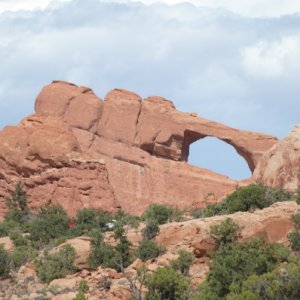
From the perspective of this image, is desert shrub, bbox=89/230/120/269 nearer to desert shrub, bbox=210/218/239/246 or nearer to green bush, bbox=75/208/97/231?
desert shrub, bbox=210/218/239/246

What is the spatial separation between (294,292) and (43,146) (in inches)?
1474

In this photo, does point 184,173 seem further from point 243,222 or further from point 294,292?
point 294,292

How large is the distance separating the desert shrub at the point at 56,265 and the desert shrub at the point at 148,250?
2.77m

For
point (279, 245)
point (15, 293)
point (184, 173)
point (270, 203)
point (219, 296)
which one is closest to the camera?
point (219, 296)

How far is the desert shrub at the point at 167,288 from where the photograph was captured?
143ft

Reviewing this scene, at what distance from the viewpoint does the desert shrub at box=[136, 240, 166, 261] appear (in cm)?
5197

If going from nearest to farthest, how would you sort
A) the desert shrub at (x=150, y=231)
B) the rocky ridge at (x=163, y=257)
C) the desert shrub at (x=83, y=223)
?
the rocky ridge at (x=163, y=257) → the desert shrub at (x=150, y=231) → the desert shrub at (x=83, y=223)

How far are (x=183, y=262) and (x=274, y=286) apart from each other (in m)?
9.75

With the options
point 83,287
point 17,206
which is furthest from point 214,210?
point 17,206

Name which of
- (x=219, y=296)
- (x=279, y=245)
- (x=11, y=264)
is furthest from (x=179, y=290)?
(x=11, y=264)

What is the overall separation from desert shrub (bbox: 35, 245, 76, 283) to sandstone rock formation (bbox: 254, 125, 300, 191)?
18.8 meters

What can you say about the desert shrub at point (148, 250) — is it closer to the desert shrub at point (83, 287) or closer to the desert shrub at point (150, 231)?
the desert shrub at point (150, 231)

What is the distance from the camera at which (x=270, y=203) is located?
194ft

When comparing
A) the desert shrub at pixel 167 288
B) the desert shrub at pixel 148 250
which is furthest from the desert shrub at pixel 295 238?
the desert shrub at pixel 148 250
